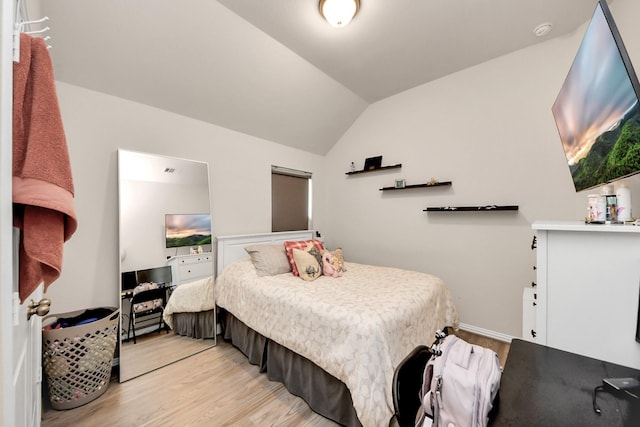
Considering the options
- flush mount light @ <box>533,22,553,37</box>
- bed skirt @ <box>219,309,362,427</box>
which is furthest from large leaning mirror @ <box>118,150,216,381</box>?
flush mount light @ <box>533,22,553,37</box>

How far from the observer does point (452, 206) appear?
113 inches

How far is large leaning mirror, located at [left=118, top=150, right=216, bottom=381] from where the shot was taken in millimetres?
2098

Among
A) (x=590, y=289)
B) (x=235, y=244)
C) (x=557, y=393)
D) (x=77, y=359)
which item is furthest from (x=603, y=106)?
(x=77, y=359)

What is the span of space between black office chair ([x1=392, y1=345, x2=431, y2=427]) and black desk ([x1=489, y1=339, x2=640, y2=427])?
27 centimetres

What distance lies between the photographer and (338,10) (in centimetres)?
184

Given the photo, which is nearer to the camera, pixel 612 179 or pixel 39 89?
pixel 39 89

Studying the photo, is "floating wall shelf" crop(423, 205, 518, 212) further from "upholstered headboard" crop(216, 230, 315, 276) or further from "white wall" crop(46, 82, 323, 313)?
"white wall" crop(46, 82, 323, 313)

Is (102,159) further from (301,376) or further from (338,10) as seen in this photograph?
(301,376)

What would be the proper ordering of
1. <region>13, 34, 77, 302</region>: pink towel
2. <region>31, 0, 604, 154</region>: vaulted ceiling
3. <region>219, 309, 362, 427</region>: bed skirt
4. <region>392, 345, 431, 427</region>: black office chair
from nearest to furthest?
<region>13, 34, 77, 302</region>: pink towel < <region>392, 345, 431, 427</region>: black office chair < <region>219, 309, 362, 427</region>: bed skirt < <region>31, 0, 604, 154</region>: vaulted ceiling

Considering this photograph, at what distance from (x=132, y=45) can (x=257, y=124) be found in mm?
1322

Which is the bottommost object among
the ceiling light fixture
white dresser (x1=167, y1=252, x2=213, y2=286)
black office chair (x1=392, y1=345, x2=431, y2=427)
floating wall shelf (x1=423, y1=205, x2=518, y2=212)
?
black office chair (x1=392, y1=345, x2=431, y2=427)

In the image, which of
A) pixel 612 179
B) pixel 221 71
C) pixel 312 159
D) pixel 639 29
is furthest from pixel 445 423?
pixel 312 159

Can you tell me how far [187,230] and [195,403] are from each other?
4.69ft

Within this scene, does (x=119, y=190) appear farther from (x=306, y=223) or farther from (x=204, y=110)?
(x=306, y=223)
